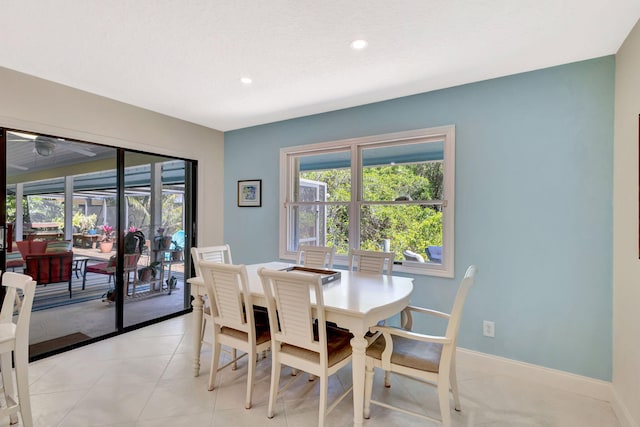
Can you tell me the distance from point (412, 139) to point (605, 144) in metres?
1.43

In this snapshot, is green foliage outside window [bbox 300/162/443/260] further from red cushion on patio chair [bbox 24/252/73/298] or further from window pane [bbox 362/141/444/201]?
red cushion on patio chair [bbox 24/252/73/298]

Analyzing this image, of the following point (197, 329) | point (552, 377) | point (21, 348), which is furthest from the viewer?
point (197, 329)

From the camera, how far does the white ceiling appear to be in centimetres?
182

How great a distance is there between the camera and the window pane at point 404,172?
10.0 ft

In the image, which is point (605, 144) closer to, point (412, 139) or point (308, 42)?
point (412, 139)

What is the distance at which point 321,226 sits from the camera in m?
3.82

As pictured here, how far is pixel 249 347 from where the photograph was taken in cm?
218

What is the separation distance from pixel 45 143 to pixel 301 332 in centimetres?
296

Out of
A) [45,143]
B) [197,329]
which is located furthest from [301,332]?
[45,143]

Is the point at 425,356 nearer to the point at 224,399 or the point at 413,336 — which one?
the point at 413,336

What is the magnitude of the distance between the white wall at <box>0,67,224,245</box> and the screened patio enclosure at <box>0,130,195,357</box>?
129 mm

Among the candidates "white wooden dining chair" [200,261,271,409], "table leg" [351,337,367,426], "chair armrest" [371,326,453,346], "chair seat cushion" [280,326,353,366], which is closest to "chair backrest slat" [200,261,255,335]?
"white wooden dining chair" [200,261,271,409]

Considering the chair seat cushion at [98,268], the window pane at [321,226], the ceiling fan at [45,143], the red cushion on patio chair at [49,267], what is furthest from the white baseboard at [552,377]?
the ceiling fan at [45,143]

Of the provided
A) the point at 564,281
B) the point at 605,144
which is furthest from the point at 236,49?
the point at 564,281
